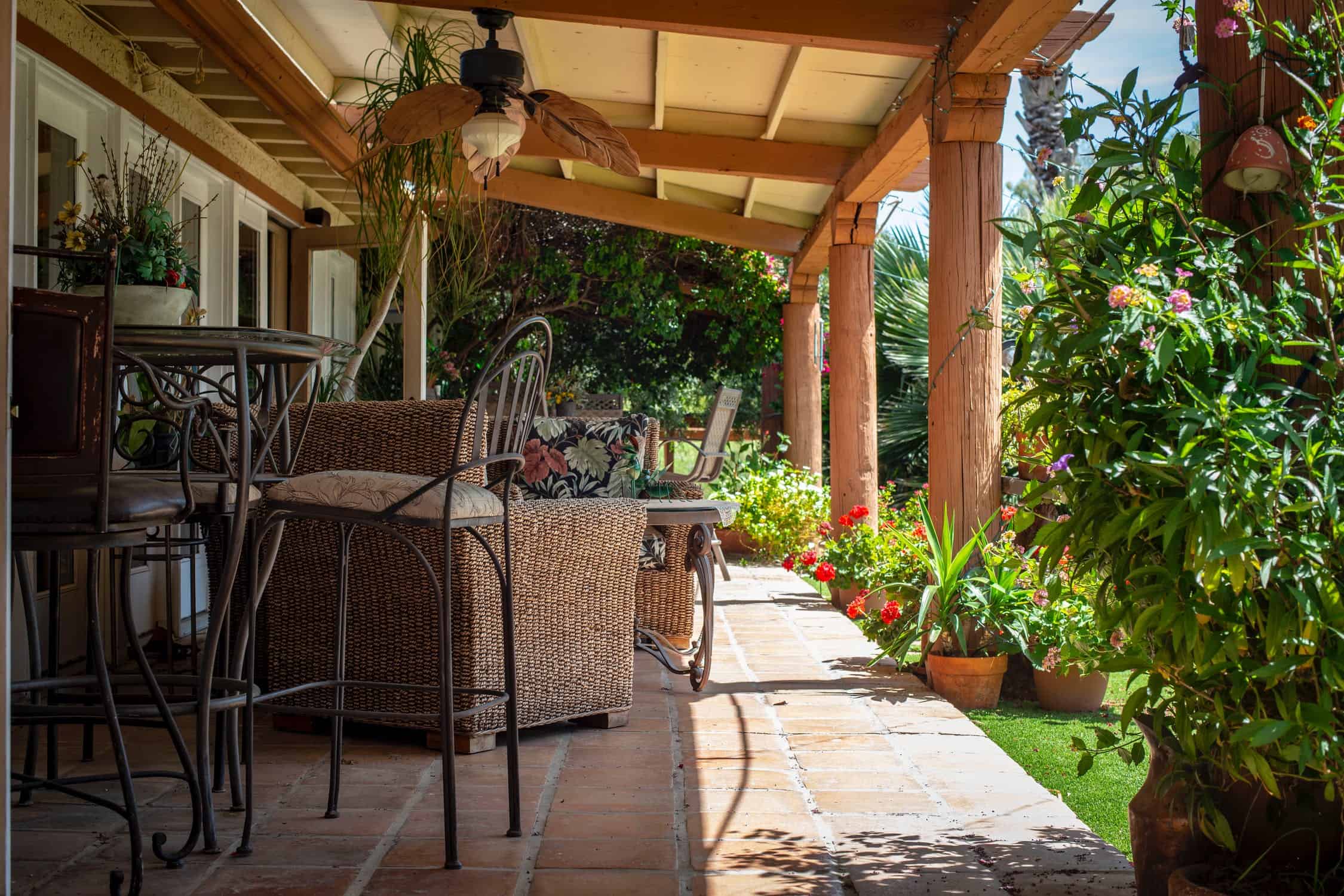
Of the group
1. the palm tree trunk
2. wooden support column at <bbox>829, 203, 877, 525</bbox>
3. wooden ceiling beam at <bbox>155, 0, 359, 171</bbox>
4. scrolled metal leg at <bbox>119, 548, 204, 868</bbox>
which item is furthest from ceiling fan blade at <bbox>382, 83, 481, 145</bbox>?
wooden support column at <bbox>829, 203, 877, 525</bbox>

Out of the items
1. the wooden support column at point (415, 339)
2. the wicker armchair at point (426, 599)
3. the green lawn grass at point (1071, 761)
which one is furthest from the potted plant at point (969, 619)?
the wooden support column at point (415, 339)

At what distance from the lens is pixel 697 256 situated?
10047mm

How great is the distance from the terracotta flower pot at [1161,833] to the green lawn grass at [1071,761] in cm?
54

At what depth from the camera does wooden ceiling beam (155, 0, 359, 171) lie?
3.98 m

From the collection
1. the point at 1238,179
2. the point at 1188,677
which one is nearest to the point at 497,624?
the point at 1188,677

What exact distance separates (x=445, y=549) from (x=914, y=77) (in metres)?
3.37

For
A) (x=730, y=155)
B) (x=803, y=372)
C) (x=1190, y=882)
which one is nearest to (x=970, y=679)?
(x=1190, y=882)

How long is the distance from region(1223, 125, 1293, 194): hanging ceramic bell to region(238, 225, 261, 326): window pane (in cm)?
519

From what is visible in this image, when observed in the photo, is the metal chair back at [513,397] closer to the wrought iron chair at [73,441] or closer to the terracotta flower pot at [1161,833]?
the wrought iron chair at [73,441]

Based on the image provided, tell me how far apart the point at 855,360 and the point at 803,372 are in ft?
7.19

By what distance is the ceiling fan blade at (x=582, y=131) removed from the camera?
4074 millimetres

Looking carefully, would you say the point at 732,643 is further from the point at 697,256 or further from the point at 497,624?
the point at 697,256

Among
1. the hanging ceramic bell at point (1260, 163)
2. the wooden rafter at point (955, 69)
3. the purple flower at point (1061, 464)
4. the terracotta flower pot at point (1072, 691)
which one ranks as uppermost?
the wooden rafter at point (955, 69)

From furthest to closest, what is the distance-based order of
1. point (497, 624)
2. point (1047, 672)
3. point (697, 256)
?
point (697, 256)
point (1047, 672)
point (497, 624)
